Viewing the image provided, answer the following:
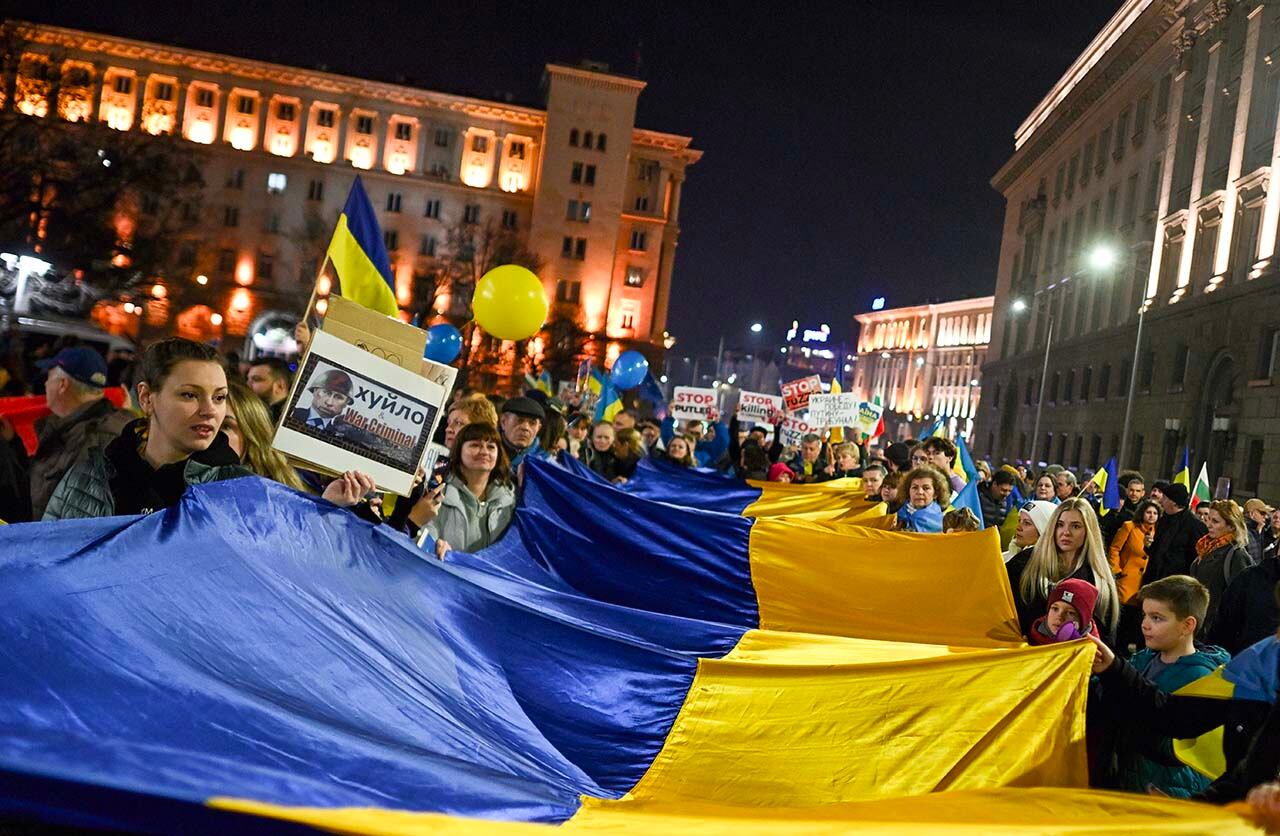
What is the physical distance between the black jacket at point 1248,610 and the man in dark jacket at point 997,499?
12.8ft

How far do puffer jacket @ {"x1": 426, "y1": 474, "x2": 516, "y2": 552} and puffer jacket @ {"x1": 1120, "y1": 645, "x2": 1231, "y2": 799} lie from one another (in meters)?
3.55

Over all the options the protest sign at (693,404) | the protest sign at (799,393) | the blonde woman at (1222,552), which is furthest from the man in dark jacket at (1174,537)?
the protest sign at (693,404)

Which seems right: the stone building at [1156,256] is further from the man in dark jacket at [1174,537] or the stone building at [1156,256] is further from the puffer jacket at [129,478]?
the puffer jacket at [129,478]

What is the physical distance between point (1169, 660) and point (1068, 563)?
5.40 feet

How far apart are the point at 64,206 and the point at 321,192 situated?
56.4m

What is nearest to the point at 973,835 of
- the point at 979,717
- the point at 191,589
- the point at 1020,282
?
the point at 979,717

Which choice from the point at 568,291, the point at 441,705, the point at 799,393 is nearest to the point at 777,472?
the point at 799,393

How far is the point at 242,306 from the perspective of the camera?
86.2m

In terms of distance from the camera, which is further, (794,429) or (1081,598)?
(794,429)

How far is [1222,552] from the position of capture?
10.7 meters

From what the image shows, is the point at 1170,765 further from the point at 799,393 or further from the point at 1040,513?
the point at 799,393

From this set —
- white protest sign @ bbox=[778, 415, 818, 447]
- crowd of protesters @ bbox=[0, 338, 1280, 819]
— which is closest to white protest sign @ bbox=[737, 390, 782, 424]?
white protest sign @ bbox=[778, 415, 818, 447]

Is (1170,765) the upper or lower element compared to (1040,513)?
lower

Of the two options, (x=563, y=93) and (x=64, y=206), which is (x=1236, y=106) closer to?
(x=64, y=206)
